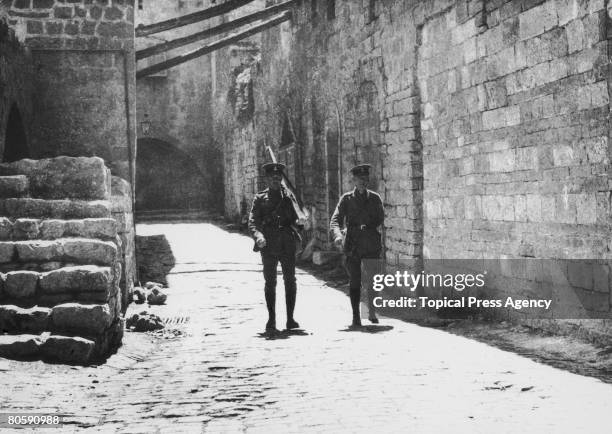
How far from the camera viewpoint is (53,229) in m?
6.18

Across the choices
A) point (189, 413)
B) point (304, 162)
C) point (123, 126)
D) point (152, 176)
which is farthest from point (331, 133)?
point (152, 176)

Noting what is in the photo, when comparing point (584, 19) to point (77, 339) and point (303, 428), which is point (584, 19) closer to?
point (303, 428)

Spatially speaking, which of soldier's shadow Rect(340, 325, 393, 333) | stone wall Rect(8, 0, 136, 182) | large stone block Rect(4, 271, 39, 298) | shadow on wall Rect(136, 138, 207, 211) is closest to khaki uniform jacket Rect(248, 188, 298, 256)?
soldier's shadow Rect(340, 325, 393, 333)

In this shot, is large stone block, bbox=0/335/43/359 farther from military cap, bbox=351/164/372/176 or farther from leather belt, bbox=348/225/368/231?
military cap, bbox=351/164/372/176

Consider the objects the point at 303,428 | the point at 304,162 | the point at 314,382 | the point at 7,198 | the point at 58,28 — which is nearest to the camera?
the point at 303,428

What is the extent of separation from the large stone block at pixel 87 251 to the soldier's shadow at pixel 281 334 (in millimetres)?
1592

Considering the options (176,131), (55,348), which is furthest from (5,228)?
(176,131)

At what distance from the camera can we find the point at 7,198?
6.52 meters

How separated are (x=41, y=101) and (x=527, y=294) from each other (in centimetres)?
679

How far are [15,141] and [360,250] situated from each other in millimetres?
4934

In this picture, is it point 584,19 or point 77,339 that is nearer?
point 77,339

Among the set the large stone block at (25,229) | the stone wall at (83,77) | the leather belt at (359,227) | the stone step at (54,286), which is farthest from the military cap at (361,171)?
the stone wall at (83,77)

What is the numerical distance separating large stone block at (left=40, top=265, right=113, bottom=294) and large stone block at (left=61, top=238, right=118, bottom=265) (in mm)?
214

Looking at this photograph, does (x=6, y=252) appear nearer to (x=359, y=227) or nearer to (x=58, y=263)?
(x=58, y=263)
